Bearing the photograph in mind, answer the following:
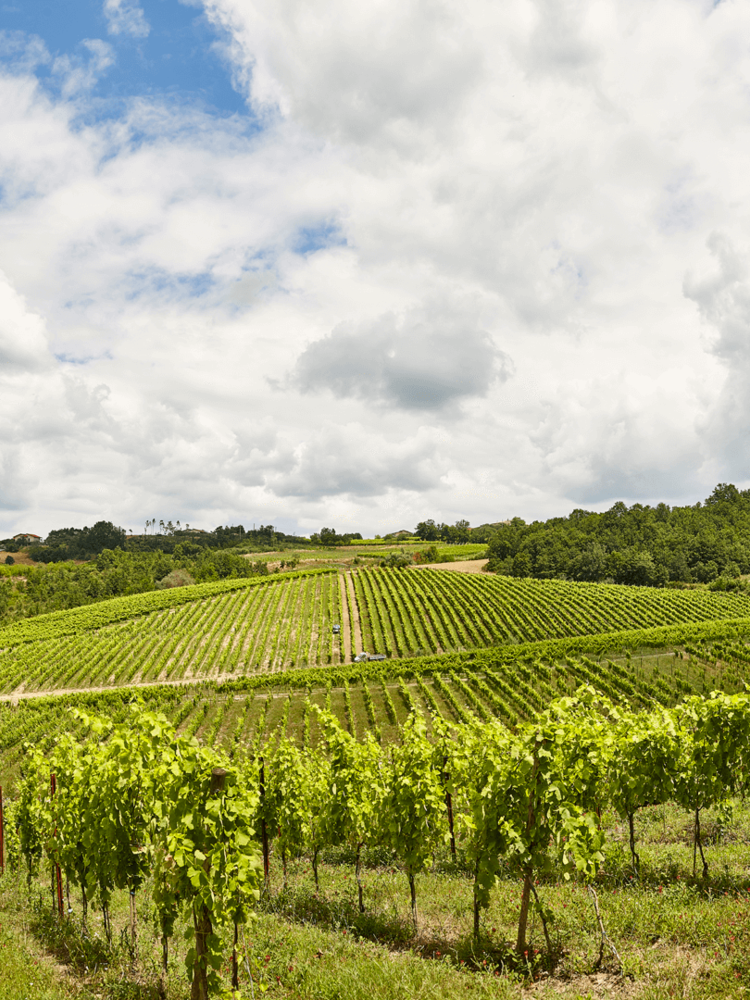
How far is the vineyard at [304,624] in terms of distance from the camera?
168 ft

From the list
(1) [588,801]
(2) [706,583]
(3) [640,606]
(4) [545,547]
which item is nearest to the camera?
(1) [588,801]

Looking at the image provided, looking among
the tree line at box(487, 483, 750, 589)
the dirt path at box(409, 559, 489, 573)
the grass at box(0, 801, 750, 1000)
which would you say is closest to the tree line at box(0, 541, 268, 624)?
the dirt path at box(409, 559, 489, 573)

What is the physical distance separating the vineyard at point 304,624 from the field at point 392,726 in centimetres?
36

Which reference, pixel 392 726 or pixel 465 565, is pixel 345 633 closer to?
pixel 392 726

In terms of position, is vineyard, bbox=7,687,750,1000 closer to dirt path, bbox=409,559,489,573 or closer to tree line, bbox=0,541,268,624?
dirt path, bbox=409,559,489,573

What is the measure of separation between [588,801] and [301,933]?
22.1 ft

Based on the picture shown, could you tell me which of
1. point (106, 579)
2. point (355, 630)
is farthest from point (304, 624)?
point (106, 579)

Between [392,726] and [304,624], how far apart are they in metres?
29.3

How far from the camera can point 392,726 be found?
34281 millimetres

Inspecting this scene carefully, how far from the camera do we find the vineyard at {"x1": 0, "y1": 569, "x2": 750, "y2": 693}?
51.2m

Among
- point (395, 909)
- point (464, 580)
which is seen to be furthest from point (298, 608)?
point (395, 909)

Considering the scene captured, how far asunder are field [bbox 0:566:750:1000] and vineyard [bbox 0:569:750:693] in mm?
359

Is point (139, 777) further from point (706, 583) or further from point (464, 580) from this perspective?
point (706, 583)

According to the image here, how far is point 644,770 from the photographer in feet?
39.1
